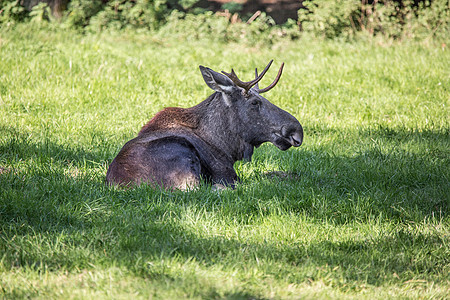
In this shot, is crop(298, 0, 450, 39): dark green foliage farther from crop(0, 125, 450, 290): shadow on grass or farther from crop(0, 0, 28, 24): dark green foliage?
crop(0, 125, 450, 290): shadow on grass

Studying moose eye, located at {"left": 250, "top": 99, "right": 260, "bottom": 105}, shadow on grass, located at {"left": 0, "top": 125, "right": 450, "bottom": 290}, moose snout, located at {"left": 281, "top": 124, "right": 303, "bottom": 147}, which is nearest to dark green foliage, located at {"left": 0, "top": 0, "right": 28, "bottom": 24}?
shadow on grass, located at {"left": 0, "top": 125, "right": 450, "bottom": 290}

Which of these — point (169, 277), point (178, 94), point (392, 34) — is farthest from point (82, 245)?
point (392, 34)

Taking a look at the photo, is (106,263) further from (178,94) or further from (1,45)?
(1,45)

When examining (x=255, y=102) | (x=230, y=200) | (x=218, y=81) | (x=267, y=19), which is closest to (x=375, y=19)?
(x=267, y=19)

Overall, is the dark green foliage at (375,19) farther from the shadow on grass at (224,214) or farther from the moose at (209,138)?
the moose at (209,138)

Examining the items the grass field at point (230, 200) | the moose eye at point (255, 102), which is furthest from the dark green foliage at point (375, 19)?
the moose eye at point (255, 102)

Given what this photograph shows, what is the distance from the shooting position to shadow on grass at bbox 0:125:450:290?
402 cm

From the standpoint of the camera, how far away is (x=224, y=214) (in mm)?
4852

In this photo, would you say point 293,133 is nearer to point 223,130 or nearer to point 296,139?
point 296,139

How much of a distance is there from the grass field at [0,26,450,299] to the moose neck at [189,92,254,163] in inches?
16.2

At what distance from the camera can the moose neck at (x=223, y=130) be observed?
19.1 ft

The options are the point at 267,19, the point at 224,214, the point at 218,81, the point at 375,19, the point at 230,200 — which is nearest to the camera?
the point at 224,214

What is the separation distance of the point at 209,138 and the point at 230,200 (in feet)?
3.12

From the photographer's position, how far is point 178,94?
9.36m
